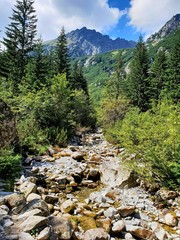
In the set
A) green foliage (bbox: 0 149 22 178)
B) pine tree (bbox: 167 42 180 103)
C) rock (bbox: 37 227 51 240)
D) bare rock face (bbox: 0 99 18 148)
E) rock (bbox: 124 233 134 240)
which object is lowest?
rock (bbox: 124 233 134 240)

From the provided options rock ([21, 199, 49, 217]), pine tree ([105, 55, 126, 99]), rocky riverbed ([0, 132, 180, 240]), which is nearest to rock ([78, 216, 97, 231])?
rocky riverbed ([0, 132, 180, 240])

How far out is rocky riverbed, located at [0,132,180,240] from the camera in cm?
464

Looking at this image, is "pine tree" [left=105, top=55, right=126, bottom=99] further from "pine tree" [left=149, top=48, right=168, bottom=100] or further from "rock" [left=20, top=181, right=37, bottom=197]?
"rock" [left=20, top=181, right=37, bottom=197]

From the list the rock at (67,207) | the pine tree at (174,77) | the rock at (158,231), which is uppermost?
the pine tree at (174,77)

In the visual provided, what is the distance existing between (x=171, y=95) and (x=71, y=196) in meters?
26.5

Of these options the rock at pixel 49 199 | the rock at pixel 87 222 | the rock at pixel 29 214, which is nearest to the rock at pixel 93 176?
the rock at pixel 49 199

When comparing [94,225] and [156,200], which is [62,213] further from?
[156,200]

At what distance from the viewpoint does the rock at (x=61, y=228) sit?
4.59 meters

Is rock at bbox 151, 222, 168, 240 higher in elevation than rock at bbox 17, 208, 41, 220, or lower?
lower

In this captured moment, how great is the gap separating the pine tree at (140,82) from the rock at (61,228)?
32.0 m

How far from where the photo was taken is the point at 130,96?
125 feet

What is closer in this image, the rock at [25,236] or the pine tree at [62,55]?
the rock at [25,236]

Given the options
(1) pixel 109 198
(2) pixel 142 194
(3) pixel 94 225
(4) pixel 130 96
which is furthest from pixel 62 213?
(4) pixel 130 96

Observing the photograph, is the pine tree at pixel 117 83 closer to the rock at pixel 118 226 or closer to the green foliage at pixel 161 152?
the green foliage at pixel 161 152
